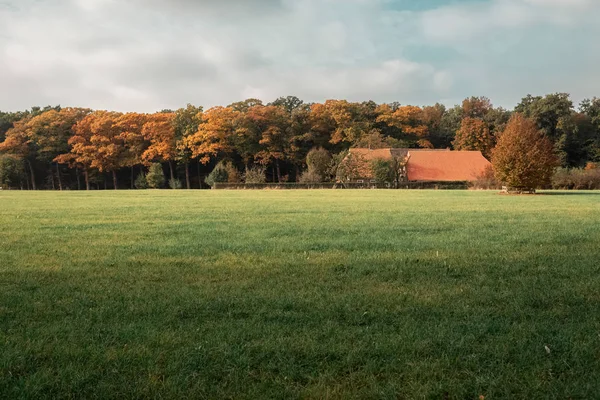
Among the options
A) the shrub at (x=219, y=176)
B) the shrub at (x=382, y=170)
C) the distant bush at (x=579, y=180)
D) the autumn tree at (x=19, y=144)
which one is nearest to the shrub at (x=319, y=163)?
the shrub at (x=382, y=170)

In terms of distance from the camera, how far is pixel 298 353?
3.51 metres

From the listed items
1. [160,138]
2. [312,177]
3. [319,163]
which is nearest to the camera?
[312,177]

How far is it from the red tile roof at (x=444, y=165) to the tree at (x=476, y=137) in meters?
7.06

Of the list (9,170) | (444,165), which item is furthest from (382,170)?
(9,170)

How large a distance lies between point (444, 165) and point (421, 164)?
281cm

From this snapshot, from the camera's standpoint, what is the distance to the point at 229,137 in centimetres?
6800

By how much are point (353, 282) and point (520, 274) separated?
7.41 ft

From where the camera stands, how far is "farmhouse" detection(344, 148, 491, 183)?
5712 centimetres

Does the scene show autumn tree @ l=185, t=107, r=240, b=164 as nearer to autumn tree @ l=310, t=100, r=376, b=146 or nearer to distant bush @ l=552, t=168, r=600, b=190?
autumn tree @ l=310, t=100, r=376, b=146

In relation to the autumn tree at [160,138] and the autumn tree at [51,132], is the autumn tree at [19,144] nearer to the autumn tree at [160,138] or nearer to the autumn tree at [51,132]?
the autumn tree at [51,132]

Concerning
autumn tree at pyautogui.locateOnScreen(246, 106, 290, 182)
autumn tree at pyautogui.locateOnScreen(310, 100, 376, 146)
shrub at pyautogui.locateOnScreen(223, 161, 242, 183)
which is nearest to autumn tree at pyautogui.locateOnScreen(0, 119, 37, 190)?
shrub at pyautogui.locateOnScreen(223, 161, 242, 183)

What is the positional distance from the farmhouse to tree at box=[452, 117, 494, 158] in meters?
7.07

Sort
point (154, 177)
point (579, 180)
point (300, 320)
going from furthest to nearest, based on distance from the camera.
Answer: point (154, 177), point (579, 180), point (300, 320)

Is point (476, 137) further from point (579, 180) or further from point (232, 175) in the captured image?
point (232, 175)
